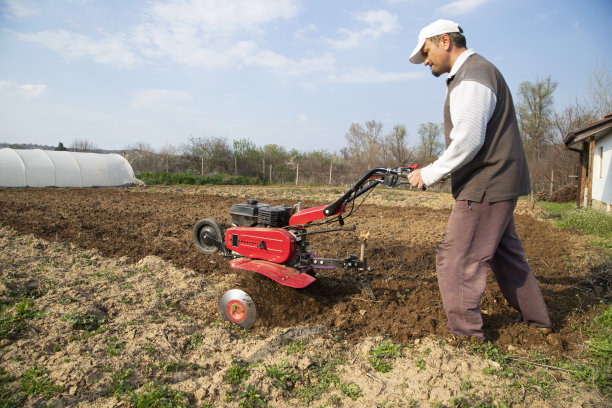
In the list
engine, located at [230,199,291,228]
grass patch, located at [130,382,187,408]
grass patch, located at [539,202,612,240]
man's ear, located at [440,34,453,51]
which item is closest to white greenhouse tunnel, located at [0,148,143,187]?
engine, located at [230,199,291,228]

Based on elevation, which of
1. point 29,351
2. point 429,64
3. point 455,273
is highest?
point 429,64

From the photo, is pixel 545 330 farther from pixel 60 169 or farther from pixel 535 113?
pixel 535 113

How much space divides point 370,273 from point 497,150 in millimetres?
2727

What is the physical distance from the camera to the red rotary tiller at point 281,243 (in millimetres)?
3594

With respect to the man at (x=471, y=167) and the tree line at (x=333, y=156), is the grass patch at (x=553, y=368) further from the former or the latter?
the tree line at (x=333, y=156)

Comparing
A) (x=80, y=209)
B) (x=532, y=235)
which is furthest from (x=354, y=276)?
(x=80, y=209)

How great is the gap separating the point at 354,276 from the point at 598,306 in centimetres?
268

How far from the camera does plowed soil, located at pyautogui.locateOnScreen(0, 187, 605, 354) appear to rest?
3.57 metres

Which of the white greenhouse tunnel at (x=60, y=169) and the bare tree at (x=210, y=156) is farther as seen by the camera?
the bare tree at (x=210, y=156)

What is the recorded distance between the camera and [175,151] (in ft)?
98.0

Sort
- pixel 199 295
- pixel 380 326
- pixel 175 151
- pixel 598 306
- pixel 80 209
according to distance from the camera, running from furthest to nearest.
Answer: pixel 175 151
pixel 80 209
pixel 199 295
pixel 598 306
pixel 380 326

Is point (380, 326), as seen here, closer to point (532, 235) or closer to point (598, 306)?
point (598, 306)

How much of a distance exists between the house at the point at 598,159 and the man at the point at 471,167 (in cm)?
1078

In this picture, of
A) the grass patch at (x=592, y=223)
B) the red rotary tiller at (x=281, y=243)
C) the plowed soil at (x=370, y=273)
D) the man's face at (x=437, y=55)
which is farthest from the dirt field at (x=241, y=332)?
the grass patch at (x=592, y=223)
